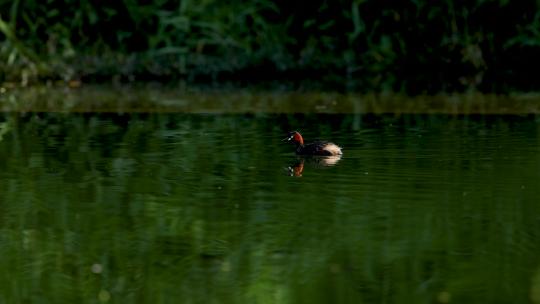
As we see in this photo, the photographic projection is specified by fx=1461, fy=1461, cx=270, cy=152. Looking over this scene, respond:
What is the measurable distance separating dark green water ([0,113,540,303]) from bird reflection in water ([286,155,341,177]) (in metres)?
0.03

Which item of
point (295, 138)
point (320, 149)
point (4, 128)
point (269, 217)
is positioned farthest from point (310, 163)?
point (4, 128)

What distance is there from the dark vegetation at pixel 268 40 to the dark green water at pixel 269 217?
9.14 metres

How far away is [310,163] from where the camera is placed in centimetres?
1327

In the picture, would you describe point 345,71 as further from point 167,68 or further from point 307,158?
point 307,158

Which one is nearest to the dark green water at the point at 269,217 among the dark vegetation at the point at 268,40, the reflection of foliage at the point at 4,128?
the reflection of foliage at the point at 4,128

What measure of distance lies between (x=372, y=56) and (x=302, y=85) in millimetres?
2463

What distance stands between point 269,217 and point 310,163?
339 cm

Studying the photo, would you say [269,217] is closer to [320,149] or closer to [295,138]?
[320,149]

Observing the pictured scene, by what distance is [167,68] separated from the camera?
25.8 meters

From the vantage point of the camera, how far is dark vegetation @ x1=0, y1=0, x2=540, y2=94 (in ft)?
82.6

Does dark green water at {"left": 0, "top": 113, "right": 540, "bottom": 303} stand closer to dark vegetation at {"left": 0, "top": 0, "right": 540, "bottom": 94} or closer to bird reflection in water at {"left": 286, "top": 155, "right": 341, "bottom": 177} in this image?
Result: bird reflection in water at {"left": 286, "top": 155, "right": 341, "bottom": 177}

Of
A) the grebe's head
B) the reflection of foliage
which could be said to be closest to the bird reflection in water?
the grebe's head

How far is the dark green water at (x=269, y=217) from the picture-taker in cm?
774

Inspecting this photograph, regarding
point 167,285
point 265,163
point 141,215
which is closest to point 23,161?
point 265,163
